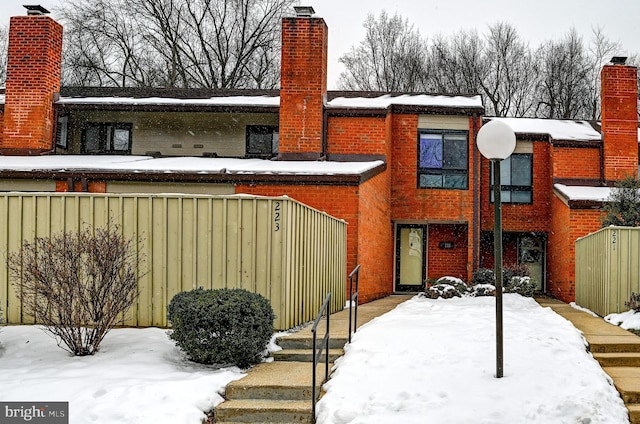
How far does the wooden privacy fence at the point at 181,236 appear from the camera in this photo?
31.0ft

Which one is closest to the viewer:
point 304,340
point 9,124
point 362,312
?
point 304,340

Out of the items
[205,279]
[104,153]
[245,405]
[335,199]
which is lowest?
[245,405]

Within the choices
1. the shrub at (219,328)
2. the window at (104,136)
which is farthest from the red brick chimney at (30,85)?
the shrub at (219,328)

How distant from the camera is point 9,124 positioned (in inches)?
708

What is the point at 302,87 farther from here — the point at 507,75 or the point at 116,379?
the point at 507,75

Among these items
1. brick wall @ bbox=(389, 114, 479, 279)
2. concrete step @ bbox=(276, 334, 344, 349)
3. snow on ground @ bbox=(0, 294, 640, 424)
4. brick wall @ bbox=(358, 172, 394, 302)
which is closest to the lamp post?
snow on ground @ bbox=(0, 294, 640, 424)

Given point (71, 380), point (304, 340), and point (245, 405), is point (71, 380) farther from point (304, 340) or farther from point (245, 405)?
point (304, 340)

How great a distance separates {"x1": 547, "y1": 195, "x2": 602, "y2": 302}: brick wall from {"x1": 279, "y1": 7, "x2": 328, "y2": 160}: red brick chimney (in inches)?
271

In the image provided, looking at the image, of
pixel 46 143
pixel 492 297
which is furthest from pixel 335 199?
pixel 46 143

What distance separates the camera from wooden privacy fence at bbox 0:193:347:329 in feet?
31.0

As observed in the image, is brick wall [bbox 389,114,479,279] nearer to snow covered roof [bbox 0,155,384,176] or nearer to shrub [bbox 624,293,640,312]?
snow covered roof [bbox 0,155,384,176]

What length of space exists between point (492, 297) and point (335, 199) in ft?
13.7

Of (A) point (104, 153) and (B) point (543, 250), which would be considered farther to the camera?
(B) point (543, 250)

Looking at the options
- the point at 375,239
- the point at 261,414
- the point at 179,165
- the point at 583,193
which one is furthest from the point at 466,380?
the point at 583,193
